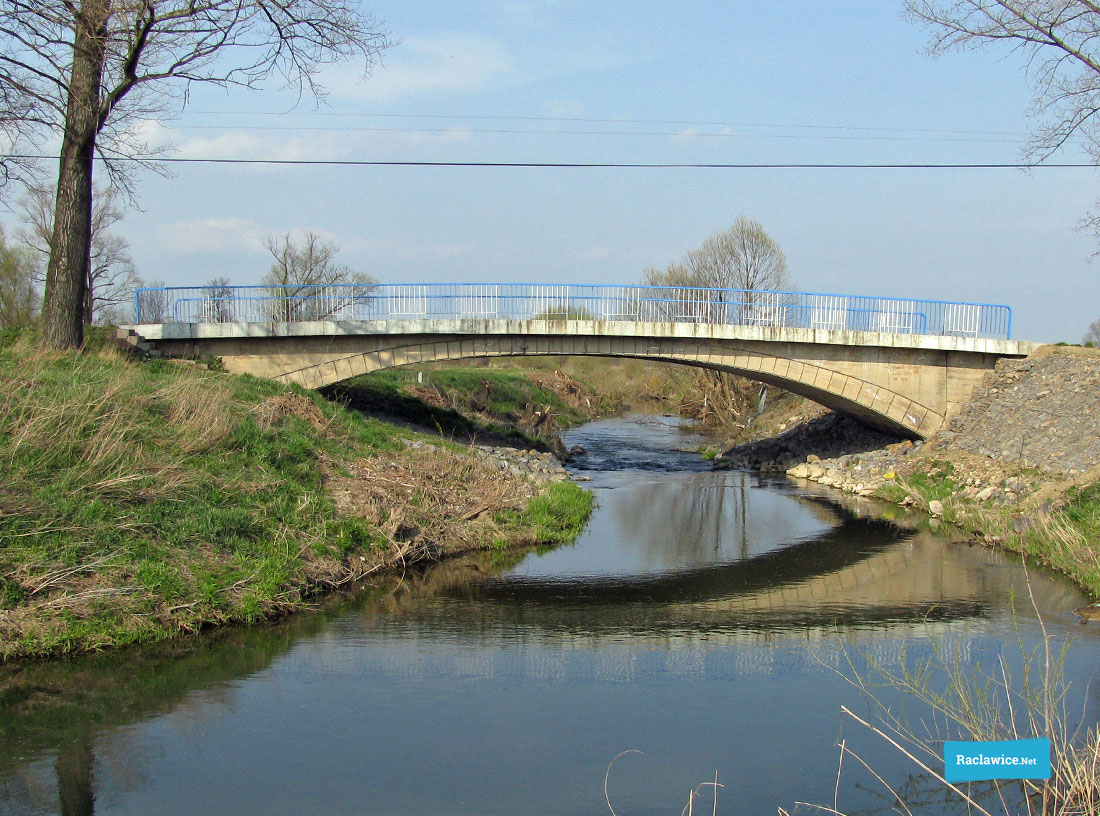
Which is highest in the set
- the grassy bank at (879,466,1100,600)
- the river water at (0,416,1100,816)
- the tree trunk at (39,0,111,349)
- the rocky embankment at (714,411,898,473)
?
the tree trunk at (39,0,111,349)

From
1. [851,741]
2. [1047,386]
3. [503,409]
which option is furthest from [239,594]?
[503,409]

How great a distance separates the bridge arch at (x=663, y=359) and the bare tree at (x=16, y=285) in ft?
72.7

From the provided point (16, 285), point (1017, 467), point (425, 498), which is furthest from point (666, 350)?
point (16, 285)

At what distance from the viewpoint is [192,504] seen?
12.3 m

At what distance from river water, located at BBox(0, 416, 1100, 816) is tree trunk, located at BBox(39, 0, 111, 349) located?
10261 mm

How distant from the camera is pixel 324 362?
75.2ft

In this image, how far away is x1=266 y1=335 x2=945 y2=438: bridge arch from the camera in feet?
75.6

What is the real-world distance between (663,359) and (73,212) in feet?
47.4

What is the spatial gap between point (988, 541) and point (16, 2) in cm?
2010

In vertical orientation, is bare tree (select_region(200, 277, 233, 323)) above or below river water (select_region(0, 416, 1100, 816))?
above

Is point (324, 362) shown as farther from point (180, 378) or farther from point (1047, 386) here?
point (1047, 386)

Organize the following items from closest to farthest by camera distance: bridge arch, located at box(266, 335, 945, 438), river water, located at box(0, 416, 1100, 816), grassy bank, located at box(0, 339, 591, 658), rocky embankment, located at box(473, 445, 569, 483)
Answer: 1. river water, located at box(0, 416, 1100, 816)
2. grassy bank, located at box(0, 339, 591, 658)
3. rocky embankment, located at box(473, 445, 569, 483)
4. bridge arch, located at box(266, 335, 945, 438)

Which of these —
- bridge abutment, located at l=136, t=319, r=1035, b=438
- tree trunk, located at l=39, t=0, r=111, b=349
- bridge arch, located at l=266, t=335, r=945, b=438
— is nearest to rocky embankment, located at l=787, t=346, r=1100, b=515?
bridge abutment, located at l=136, t=319, r=1035, b=438

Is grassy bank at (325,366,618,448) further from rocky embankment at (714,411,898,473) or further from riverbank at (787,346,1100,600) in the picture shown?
riverbank at (787,346,1100,600)
